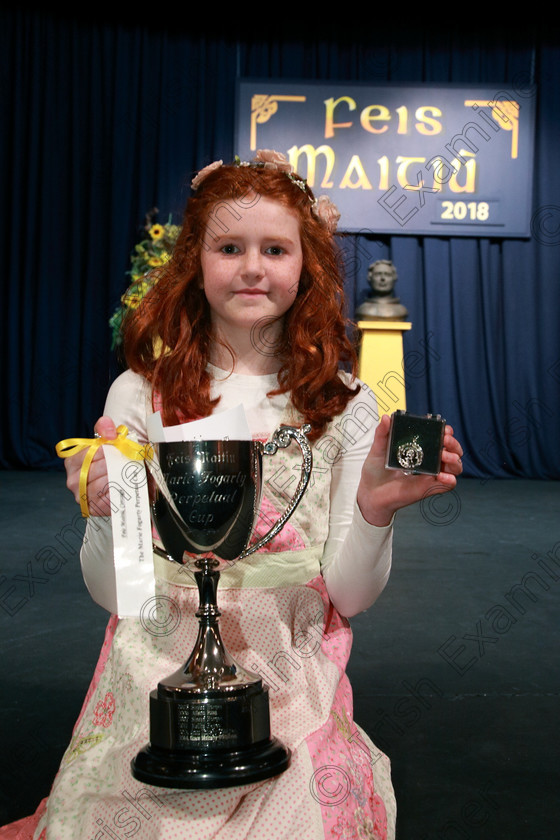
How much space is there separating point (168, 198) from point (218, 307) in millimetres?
4756

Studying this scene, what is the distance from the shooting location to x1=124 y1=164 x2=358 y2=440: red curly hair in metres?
1.23

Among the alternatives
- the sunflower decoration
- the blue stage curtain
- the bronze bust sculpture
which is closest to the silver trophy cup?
the sunflower decoration

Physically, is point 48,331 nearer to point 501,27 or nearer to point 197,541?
point 501,27

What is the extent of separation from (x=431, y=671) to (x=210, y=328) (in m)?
0.99

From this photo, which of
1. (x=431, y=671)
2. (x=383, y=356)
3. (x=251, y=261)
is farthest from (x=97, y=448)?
(x=383, y=356)

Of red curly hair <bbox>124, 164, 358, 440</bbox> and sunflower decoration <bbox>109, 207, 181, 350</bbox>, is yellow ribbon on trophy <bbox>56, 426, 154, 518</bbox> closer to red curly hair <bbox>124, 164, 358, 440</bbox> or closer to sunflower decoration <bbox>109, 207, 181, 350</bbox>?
red curly hair <bbox>124, 164, 358, 440</bbox>

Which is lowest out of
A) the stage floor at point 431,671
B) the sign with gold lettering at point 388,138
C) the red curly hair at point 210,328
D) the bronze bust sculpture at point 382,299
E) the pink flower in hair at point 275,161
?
the stage floor at point 431,671

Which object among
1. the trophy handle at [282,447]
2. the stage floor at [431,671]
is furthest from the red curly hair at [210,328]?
the stage floor at [431,671]

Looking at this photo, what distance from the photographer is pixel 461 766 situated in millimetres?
1486

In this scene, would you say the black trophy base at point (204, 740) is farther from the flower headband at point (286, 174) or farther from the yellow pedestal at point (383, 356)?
the yellow pedestal at point (383, 356)

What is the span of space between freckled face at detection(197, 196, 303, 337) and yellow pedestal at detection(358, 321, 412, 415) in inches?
161

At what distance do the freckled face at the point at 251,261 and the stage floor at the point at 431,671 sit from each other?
0.72m

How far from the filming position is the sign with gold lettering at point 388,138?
571cm

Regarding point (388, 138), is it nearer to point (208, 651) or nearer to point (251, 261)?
point (251, 261)
